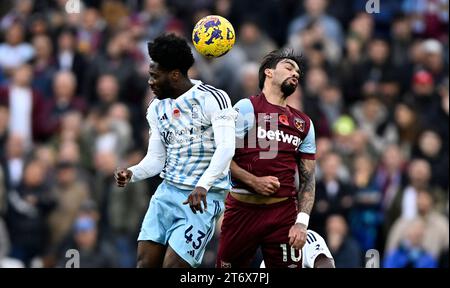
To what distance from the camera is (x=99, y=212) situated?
1708 cm

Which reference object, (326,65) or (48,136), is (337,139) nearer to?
(326,65)

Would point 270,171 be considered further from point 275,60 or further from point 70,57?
point 70,57

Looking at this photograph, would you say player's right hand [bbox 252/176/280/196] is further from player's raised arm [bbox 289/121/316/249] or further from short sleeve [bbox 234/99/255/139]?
short sleeve [bbox 234/99/255/139]

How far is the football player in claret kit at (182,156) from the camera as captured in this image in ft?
35.8

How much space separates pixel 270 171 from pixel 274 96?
2.19 feet

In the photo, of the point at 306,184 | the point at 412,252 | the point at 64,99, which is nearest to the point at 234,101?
the point at 64,99

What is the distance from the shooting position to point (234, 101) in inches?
691

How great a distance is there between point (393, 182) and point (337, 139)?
1.11 m

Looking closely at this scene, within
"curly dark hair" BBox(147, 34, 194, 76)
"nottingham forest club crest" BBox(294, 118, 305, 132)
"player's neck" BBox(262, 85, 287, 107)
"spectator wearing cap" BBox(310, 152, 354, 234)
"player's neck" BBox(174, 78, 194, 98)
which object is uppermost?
"curly dark hair" BBox(147, 34, 194, 76)

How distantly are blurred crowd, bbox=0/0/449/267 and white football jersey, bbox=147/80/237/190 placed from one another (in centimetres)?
483

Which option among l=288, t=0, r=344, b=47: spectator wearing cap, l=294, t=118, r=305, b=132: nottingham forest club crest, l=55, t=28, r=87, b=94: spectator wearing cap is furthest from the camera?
l=288, t=0, r=344, b=47: spectator wearing cap

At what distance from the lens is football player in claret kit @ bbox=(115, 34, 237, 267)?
35.8 feet

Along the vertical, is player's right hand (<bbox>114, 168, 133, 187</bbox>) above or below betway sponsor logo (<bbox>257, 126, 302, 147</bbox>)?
below

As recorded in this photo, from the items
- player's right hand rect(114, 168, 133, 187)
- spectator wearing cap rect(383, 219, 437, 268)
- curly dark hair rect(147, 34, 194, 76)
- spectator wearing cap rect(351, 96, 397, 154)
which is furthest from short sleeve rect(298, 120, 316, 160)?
spectator wearing cap rect(351, 96, 397, 154)
